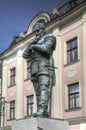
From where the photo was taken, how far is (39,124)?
606 centimetres

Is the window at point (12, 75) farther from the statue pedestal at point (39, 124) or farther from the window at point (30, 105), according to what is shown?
the statue pedestal at point (39, 124)

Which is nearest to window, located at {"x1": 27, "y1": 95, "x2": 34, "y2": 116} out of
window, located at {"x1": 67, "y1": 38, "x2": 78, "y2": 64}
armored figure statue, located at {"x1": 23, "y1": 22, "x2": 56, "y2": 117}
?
window, located at {"x1": 67, "y1": 38, "x2": 78, "y2": 64}

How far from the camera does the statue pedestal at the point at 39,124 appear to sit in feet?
19.9

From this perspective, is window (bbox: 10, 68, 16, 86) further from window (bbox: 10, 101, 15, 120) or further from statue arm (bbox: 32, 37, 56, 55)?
statue arm (bbox: 32, 37, 56, 55)

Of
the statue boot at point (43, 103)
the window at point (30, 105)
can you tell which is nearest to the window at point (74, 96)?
the window at point (30, 105)

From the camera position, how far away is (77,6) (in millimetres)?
25203

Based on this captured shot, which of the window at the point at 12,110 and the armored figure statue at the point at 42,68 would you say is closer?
the armored figure statue at the point at 42,68

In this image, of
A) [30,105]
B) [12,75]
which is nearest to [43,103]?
[30,105]

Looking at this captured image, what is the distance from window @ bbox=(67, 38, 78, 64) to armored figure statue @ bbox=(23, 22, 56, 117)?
18861 mm

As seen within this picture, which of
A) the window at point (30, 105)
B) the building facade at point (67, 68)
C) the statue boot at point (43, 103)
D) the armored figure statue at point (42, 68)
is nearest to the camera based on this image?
the statue boot at point (43, 103)

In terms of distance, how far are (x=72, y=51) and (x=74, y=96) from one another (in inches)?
127

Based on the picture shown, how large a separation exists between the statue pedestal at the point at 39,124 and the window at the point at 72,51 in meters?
19.3

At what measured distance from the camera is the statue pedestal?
6.07 metres

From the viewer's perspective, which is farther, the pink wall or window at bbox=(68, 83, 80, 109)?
window at bbox=(68, 83, 80, 109)
